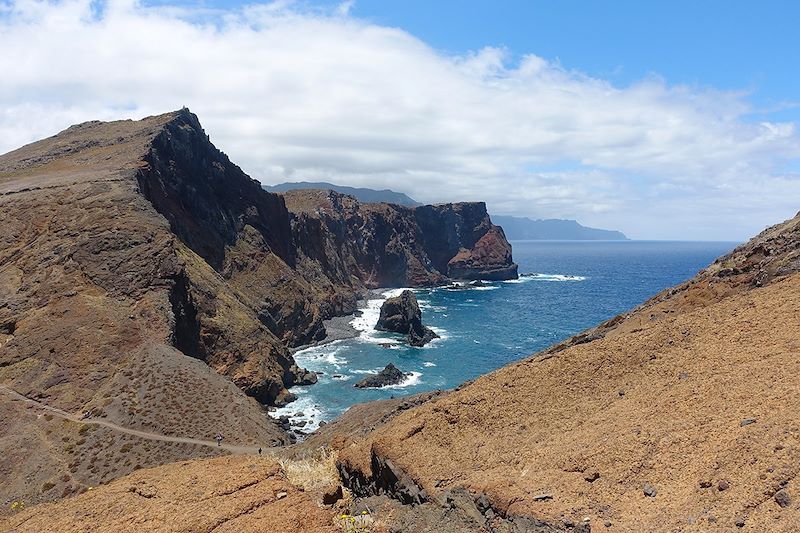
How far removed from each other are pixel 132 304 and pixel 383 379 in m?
32.2

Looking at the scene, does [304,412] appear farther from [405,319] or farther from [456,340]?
[405,319]

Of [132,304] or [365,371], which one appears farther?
[365,371]

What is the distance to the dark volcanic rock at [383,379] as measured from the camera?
6888cm

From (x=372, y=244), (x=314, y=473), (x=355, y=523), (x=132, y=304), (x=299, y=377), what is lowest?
(x=299, y=377)

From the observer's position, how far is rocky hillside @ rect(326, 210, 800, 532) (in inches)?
341

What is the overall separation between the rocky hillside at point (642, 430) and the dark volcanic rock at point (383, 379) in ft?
173

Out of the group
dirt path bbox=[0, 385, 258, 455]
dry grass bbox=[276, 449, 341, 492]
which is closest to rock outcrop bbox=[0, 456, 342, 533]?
dry grass bbox=[276, 449, 341, 492]

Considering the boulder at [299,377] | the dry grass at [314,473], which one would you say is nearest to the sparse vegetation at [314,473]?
the dry grass at [314,473]

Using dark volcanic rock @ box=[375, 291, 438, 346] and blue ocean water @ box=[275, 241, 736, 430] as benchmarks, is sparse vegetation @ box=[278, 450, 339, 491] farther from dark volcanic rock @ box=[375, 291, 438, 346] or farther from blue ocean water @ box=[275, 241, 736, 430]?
dark volcanic rock @ box=[375, 291, 438, 346]

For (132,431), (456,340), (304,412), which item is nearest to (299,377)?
(304,412)

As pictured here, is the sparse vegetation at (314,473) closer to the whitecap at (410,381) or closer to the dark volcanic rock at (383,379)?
the whitecap at (410,381)

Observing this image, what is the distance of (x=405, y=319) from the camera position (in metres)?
102

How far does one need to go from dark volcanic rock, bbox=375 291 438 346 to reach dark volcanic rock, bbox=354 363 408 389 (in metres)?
22.8

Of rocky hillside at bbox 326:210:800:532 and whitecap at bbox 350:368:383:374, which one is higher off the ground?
rocky hillside at bbox 326:210:800:532
